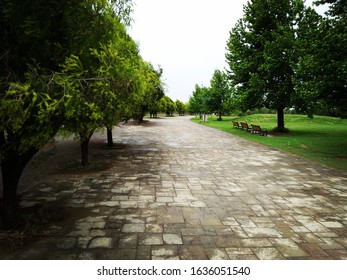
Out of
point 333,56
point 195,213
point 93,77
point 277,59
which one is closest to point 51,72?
point 93,77

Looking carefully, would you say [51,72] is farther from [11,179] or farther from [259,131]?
[259,131]

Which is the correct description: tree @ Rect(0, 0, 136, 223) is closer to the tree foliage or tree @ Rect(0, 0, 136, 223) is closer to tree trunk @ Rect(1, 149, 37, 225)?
the tree foliage

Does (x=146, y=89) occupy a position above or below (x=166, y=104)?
below

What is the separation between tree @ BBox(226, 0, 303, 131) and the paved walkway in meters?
13.5

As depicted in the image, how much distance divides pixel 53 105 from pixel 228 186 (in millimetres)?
5877

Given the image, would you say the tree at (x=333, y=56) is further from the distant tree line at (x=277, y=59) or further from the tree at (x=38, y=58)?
the tree at (x=38, y=58)

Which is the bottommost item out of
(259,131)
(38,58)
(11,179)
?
(259,131)

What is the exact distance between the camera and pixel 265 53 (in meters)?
21.9

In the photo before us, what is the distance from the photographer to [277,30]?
21.8 meters

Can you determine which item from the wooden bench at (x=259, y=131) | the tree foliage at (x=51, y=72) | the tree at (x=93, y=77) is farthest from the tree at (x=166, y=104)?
the tree foliage at (x=51, y=72)

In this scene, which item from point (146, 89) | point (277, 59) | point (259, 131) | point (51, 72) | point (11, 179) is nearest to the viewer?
point (51, 72)

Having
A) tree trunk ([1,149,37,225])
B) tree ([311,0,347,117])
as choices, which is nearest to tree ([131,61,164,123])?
tree trunk ([1,149,37,225])

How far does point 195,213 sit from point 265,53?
19.7 meters

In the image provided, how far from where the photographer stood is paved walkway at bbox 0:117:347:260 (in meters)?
4.39
